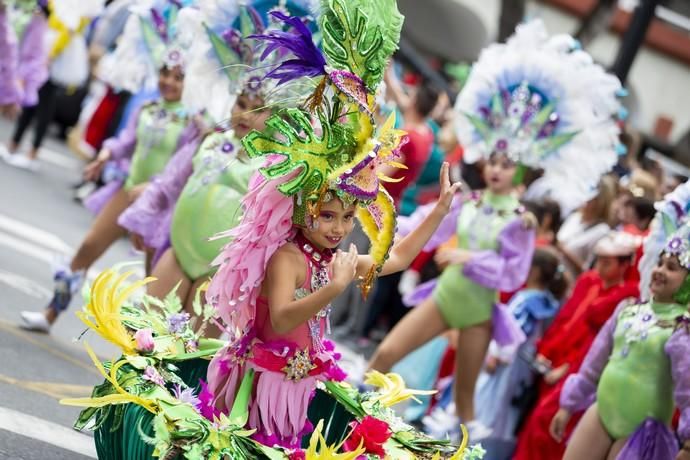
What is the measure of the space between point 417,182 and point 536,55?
8.52 feet

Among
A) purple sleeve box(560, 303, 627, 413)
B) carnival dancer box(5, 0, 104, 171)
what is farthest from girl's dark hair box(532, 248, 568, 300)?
carnival dancer box(5, 0, 104, 171)

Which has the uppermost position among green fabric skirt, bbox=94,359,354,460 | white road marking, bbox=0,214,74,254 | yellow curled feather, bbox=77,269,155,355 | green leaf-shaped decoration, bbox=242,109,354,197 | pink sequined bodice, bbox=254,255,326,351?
green leaf-shaped decoration, bbox=242,109,354,197

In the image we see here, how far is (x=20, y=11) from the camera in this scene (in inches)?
415

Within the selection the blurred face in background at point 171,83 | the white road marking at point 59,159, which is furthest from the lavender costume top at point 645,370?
the white road marking at point 59,159

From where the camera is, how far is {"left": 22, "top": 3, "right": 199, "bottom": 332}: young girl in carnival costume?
7.30m

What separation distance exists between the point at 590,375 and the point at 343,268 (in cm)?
271

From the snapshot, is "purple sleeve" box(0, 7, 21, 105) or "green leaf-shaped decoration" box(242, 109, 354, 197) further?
"purple sleeve" box(0, 7, 21, 105)

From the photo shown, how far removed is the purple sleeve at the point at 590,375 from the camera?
21.7 feet

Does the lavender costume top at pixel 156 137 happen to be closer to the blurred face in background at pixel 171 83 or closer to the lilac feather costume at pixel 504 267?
the blurred face in background at pixel 171 83

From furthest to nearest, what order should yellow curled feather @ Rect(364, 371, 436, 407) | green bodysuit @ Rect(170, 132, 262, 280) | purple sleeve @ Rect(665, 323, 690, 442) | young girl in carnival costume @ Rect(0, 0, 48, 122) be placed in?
1. young girl in carnival costume @ Rect(0, 0, 48, 122)
2. green bodysuit @ Rect(170, 132, 262, 280)
3. purple sleeve @ Rect(665, 323, 690, 442)
4. yellow curled feather @ Rect(364, 371, 436, 407)

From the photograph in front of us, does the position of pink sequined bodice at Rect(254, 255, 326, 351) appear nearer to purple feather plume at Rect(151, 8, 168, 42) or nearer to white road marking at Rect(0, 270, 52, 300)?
purple feather plume at Rect(151, 8, 168, 42)

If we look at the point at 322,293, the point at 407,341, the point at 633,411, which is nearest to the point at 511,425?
the point at 407,341

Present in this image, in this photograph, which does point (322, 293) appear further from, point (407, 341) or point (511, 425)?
point (511, 425)

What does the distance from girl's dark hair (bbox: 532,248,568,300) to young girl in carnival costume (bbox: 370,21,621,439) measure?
2.25 ft
